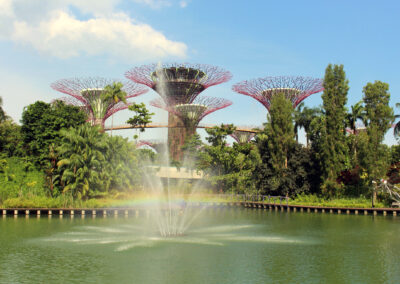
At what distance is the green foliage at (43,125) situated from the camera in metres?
41.0

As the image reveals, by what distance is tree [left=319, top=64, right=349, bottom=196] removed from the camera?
136 feet

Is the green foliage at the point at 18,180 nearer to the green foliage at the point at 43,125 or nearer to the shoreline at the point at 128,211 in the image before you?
the green foliage at the point at 43,125

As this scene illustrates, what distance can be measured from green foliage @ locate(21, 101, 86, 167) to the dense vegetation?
10 cm

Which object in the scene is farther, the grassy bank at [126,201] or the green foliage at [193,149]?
the green foliage at [193,149]

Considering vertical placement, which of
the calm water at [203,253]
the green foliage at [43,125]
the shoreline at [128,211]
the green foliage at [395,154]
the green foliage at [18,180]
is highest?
the green foliage at [43,125]

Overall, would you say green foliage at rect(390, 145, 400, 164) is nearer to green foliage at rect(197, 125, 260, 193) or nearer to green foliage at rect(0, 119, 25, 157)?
green foliage at rect(197, 125, 260, 193)

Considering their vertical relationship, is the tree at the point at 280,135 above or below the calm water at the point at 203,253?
above

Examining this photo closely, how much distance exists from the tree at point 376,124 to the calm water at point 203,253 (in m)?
11.2

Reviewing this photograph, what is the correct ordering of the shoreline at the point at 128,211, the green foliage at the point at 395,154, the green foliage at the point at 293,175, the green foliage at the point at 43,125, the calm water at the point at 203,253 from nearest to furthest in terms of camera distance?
1. the calm water at the point at 203,253
2. the shoreline at the point at 128,211
3. the green foliage at the point at 43,125
4. the green foliage at the point at 293,175
5. the green foliage at the point at 395,154

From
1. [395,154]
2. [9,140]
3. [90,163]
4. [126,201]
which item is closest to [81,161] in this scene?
[90,163]

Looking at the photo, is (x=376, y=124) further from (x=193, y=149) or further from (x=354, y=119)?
(x=193, y=149)

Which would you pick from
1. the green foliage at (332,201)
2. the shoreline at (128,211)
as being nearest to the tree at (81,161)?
the shoreline at (128,211)

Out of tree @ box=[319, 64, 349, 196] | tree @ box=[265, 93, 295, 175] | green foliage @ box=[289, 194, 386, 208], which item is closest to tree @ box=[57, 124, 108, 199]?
tree @ box=[265, 93, 295, 175]

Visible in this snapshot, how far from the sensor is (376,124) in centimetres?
3994
